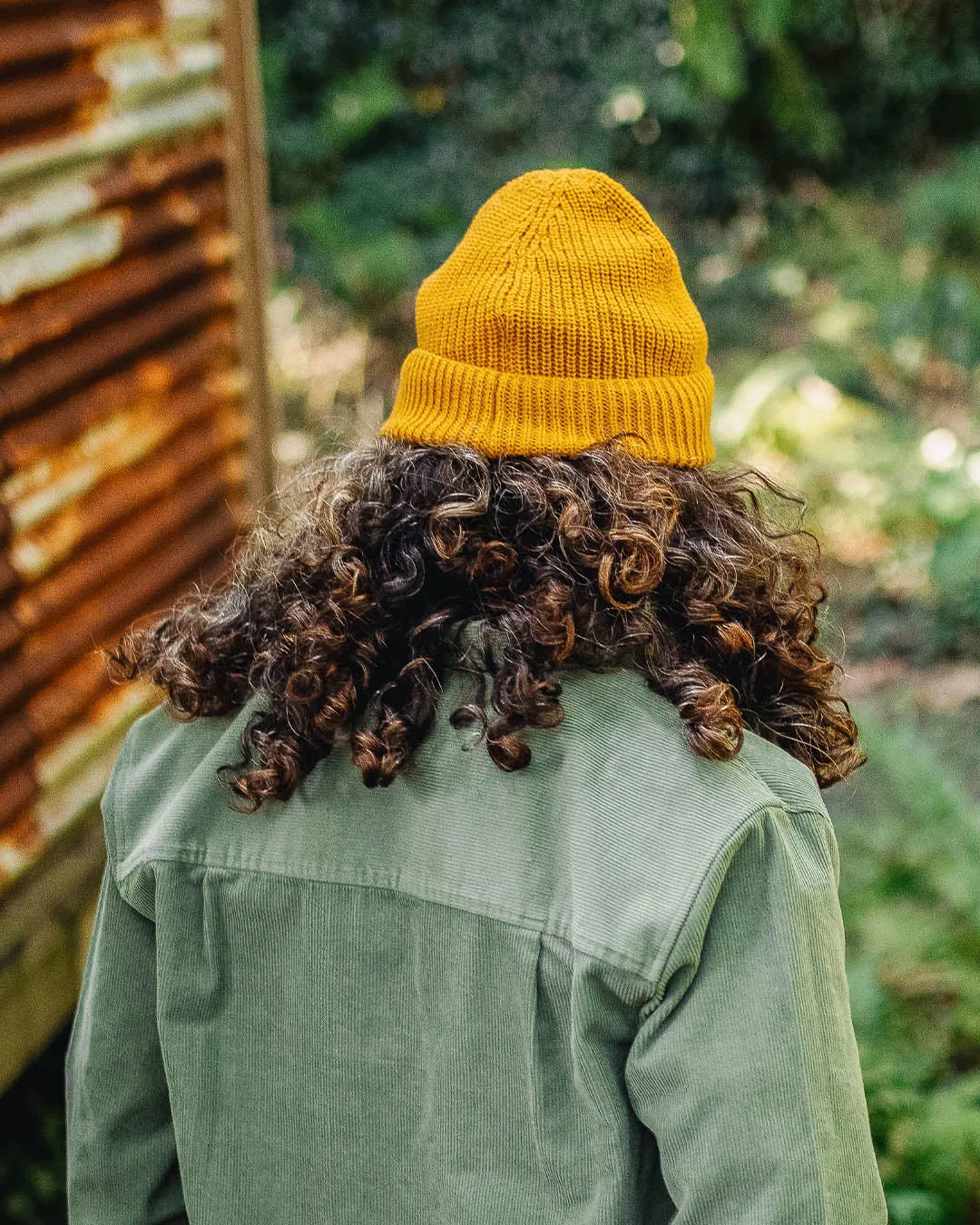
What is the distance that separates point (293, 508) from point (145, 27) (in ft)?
7.63

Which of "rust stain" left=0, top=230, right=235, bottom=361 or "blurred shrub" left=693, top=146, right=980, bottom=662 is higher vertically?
"rust stain" left=0, top=230, right=235, bottom=361

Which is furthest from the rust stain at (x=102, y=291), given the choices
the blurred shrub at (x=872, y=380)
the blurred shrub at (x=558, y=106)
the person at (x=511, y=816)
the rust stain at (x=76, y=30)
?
the blurred shrub at (x=558, y=106)

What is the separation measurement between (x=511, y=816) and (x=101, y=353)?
2.27 metres

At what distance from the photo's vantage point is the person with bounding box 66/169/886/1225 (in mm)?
1161

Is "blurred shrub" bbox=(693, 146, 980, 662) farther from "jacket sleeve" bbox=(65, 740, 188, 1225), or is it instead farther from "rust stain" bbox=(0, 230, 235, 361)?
"jacket sleeve" bbox=(65, 740, 188, 1225)

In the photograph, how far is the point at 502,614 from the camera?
130 centimetres

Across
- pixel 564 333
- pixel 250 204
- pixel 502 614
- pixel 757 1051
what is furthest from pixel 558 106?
pixel 757 1051

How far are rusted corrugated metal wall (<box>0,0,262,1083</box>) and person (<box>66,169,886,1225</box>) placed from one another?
142 cm

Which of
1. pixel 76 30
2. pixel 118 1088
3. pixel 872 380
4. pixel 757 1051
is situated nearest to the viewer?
pixel 757 1051

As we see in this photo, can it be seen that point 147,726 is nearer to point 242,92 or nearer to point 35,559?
point 35,559

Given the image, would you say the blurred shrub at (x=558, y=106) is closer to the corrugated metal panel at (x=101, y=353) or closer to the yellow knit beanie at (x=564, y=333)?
the corrugated metal panel at (x=101, y=353)

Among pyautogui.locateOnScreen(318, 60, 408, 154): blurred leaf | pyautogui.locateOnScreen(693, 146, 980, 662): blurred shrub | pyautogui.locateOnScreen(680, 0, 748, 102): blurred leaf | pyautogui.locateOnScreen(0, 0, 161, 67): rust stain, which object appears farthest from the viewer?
pyautogui.locateOnScreen(318, 60, 408, 154): blurred leaf

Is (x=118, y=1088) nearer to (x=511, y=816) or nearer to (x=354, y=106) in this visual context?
(x=511, y=816)

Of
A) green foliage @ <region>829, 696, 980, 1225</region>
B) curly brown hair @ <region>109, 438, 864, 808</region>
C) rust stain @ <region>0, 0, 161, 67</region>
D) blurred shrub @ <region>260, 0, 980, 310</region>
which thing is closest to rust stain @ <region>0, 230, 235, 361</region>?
rust stain @ <region>0, 0, 161, 67</region>
